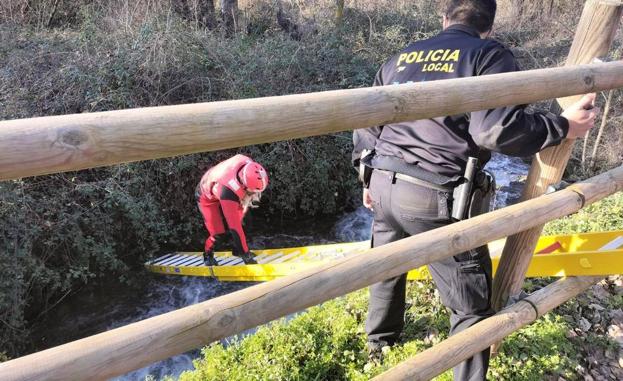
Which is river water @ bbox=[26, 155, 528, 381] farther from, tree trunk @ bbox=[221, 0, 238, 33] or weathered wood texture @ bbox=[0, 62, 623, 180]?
tree trunk @ bbox=[221, 0, 238, 33]

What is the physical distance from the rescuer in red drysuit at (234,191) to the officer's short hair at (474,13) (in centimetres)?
298

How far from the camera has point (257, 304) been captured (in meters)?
1.51

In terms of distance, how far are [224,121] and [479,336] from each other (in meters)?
1.85

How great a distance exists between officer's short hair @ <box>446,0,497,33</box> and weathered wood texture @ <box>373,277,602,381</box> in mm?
1592

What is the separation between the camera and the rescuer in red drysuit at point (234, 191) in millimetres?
5113

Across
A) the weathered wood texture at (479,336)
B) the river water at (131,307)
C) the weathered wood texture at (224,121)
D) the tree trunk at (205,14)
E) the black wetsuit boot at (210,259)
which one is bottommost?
the river water at (131,307)

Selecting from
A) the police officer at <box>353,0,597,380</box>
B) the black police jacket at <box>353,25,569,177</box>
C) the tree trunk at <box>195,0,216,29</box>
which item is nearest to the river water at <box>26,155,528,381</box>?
the police officer at <box>353,0,597,380</box>

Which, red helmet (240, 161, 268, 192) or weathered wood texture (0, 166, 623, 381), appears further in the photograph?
red helmet (240, 161, 268, 192)

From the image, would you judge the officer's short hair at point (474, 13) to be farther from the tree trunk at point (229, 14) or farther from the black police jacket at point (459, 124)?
the tree trunk at point (229, 14)

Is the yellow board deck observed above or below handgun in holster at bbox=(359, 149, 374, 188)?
below

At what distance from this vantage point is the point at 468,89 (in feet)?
5.51

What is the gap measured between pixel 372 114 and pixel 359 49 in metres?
9.43

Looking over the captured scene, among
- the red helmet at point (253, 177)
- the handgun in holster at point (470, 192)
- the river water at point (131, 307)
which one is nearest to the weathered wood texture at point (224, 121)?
the handgun in holster at point (470, 192)

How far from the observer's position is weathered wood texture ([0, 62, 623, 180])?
3.38ft
